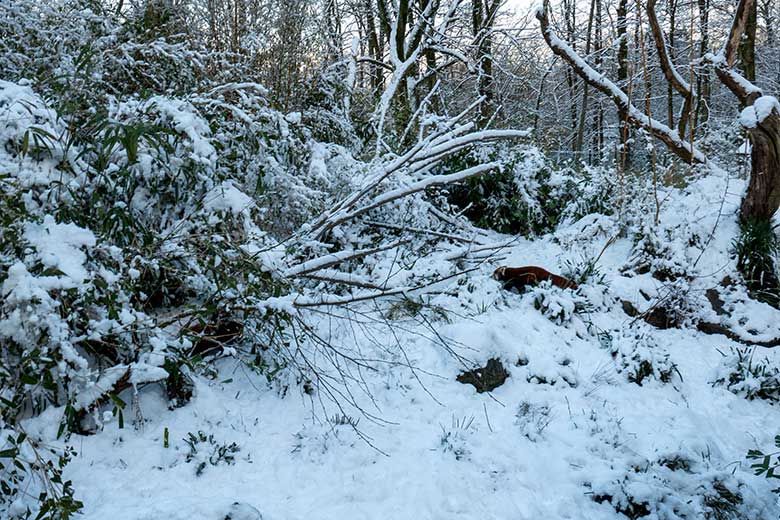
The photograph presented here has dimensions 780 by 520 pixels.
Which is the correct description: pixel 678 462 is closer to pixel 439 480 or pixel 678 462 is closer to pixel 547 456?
pixel 547 456

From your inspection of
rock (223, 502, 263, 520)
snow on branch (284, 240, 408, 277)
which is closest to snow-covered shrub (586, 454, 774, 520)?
rock (223, 502, 263, 520)

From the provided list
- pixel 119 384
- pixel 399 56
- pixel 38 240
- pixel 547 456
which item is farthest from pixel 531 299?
pixel 399 56

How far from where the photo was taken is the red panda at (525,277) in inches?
197

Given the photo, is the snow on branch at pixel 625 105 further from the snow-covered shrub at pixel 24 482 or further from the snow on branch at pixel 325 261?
the snow-covered shrub at pixel 24 482

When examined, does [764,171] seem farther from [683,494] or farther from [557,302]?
[683,494]

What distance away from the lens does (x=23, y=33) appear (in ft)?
13.8

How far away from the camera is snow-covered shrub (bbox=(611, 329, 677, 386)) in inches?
153

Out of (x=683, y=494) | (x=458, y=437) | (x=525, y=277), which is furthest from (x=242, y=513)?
(x=525, y=277)

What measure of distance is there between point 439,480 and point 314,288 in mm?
1698

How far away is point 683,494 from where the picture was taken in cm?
266

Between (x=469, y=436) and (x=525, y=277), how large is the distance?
223 cm

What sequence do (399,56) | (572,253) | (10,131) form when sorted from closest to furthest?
(10,131) → (572,253) → (399,56)

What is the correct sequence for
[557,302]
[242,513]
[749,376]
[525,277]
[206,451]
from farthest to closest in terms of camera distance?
[525,277]
[557,302]
[749,376]
[206,451]
[242,513]

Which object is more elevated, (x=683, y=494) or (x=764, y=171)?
(x=764, y=171)
